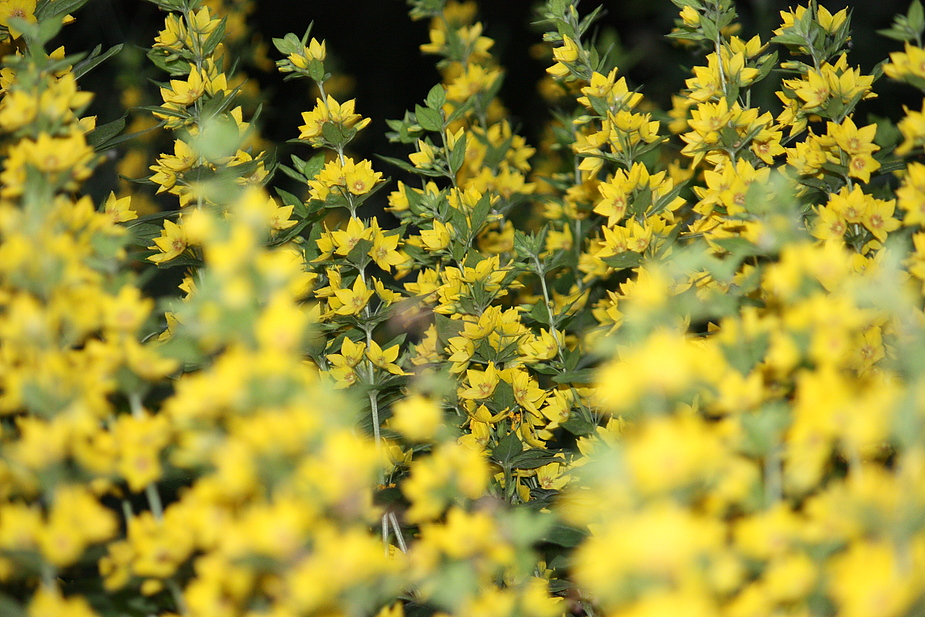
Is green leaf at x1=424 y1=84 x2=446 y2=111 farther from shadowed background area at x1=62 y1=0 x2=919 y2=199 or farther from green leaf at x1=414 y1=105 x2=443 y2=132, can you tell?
shadowed background area at x1=62 y1=0 x2=919 y2=199

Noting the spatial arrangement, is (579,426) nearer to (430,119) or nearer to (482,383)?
(482,383)

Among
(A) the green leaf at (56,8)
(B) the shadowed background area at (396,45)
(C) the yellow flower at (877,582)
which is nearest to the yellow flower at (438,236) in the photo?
(A) the green leaf at (56,8)

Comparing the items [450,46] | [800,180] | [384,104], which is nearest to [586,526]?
[800,180]

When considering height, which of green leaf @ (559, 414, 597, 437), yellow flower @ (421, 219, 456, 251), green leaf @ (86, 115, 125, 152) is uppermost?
green leaf @ (86, 115, 125, 152)

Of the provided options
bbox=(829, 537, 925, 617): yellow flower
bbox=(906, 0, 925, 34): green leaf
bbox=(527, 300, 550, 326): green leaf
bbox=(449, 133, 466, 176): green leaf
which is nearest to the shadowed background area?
bbox=(449, 133, 466, 176): green leaf

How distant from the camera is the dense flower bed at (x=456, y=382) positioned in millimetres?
432

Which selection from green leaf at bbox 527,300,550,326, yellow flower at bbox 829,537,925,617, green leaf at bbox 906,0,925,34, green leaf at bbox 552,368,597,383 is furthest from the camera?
green leaf at bbox 527,300,550,326

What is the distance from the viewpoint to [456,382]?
905 mm

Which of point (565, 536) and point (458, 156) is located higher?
point (458, 156)

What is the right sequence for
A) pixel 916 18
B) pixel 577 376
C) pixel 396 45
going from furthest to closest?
pixel 396 45 < pixel 577 376 < pixel 916 18

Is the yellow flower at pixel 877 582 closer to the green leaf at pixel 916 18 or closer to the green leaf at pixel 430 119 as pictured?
the green leaf at pixel 916 18

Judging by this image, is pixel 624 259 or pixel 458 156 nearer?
pixel 624 259

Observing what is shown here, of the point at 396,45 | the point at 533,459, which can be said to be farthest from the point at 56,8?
the point at 396,45

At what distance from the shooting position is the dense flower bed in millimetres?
432
